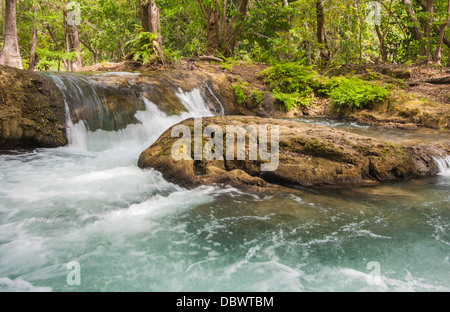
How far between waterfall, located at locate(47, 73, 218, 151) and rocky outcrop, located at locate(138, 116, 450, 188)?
7.39 ft

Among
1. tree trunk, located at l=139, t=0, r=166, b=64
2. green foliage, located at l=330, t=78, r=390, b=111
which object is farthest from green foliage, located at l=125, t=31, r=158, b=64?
green foliage, located at l=330, t=78, r=390, b=111

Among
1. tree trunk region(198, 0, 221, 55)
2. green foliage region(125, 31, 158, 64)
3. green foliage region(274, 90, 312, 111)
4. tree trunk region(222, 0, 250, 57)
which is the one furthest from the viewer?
tree trunk region(222, 0, 250, 57)

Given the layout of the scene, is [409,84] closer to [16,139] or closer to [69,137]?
[69,137]

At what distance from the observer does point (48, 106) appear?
6723 mm

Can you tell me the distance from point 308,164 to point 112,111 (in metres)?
5.28

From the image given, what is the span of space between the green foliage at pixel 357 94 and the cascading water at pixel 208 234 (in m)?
5.25

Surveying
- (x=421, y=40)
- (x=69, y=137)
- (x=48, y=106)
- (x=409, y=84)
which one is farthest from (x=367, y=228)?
(x=421, y=40)

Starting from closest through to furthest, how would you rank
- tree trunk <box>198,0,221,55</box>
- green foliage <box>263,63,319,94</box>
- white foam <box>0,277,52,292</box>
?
white foam <box>0,277,52,292</box>, green foliage <box>263,63,319,94</box>, tree trunk <box>198,0,221,55</box>

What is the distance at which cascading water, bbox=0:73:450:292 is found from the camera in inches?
106

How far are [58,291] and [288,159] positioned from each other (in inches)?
144

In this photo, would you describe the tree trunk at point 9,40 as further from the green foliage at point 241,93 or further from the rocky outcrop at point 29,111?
the green foliage at point 241,93

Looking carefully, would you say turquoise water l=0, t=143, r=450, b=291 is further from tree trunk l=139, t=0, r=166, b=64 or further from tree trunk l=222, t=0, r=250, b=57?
tree trunk l=222, t=0, r=250, b=57

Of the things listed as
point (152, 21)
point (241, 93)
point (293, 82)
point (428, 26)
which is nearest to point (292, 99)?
point (293, 82)
